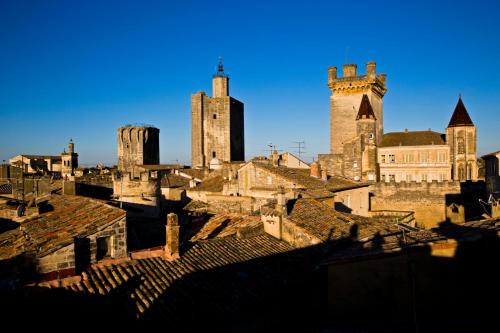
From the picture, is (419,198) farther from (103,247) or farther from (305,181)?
(103,247)

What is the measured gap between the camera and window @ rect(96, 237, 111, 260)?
40.9 feet

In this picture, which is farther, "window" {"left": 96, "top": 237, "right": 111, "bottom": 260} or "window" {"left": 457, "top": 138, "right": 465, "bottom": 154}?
"window" {"left": 457, "top": 138, "right": 465, "bottom": 154}

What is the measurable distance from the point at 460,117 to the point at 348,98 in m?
13.3

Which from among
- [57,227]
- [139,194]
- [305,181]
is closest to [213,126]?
[305,181]

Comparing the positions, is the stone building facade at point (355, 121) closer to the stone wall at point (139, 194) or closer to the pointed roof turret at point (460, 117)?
the pointed roof turret at point (460, 117)

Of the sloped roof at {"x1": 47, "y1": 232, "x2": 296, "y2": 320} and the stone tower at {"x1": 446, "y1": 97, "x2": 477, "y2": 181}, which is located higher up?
the stone tower at {"x1": 446, "y1": 97, "x2": 477, "y2": 181}

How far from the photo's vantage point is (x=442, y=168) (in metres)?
50.7

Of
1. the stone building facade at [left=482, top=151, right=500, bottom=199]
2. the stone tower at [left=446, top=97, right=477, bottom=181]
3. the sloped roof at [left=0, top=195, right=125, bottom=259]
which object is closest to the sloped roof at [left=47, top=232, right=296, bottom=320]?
the sloped roof at [left=0, top=195, right=125, bottom=259]

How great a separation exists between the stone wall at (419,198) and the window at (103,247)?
111ft

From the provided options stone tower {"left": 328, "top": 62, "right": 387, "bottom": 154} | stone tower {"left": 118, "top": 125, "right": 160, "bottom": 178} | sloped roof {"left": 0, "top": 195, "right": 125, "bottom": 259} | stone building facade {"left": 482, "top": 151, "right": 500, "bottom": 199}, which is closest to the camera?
sloped roof {"left": 0, "top": 195, "right": 125, "bottom": 259}

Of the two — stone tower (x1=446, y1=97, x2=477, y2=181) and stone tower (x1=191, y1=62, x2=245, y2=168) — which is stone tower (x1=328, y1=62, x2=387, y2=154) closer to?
stone tower (x1=446, y1=97, x2=477, y2=181)

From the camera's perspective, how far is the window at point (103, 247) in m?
12.5

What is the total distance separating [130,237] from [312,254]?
23.6 feet

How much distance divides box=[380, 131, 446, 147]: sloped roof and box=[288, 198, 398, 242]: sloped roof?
121ft
